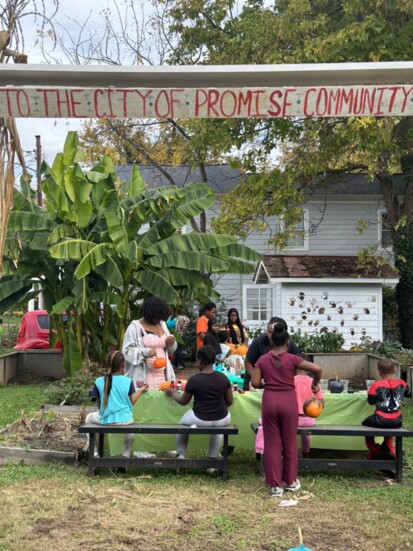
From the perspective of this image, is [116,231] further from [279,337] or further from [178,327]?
[279,337]

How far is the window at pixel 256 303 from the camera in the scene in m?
25.3

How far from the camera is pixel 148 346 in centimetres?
956

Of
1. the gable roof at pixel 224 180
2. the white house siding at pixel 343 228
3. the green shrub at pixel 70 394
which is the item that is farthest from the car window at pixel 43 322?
the green shrub at pixel 70 394

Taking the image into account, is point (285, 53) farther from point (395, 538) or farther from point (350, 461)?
point (395, 538)

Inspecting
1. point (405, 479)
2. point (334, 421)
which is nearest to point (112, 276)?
point (334, 421)

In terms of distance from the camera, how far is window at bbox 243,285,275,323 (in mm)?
25344

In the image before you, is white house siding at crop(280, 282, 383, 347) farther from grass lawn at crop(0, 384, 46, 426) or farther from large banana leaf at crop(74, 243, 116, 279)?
large banana leaf at crop(74, 243, 116, 279)

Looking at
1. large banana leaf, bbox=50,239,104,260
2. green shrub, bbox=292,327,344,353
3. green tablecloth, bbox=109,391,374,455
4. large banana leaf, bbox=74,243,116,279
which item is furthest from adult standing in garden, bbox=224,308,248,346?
green tablecloth, bbox=109,391,374,455

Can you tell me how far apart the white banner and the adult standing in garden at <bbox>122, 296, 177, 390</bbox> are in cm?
463

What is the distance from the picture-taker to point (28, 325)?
23219 millimetres

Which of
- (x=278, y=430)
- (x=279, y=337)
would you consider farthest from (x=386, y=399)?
(x=279, y=337)

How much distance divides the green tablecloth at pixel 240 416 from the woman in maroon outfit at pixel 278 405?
4.23 ft

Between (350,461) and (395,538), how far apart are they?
2171mm

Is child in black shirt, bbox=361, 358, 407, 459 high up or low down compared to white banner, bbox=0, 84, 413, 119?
down
